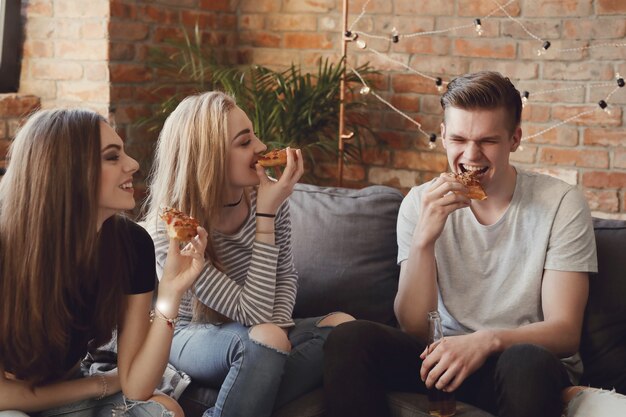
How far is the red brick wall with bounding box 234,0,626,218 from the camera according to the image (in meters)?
3.29

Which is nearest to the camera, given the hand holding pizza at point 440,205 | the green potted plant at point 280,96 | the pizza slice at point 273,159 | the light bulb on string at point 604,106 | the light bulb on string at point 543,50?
the hand holding pizza at point 440,205

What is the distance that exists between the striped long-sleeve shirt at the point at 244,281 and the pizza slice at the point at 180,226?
0.74ft

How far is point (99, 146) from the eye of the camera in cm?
196

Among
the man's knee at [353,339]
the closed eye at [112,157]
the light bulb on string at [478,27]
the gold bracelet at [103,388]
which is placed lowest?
the gold bracelet at [103,388]

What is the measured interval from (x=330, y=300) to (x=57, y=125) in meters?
1.05

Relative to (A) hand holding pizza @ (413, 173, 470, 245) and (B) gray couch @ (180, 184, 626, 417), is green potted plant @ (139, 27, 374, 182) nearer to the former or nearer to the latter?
(B) gray couch @ (180, 184, 626, 417)

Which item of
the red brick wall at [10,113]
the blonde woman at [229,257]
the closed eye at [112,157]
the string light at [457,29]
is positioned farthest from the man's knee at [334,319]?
the red brick wall at [10,113]

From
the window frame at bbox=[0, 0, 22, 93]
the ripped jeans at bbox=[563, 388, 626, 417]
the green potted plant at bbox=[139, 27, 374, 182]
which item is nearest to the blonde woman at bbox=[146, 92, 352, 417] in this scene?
the ripped jeans at bbox=[563, 388, 626, 417]

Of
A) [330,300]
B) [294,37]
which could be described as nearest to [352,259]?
[330,300]

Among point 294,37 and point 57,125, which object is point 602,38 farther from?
point 57,125

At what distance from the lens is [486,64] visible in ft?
11.5

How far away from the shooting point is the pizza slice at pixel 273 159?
2365 millimetres

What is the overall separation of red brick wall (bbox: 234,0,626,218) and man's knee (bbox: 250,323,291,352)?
1596 millimetres

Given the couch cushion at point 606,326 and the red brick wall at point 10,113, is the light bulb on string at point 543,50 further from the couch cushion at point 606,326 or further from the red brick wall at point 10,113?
the red brick wall at point 10,113
